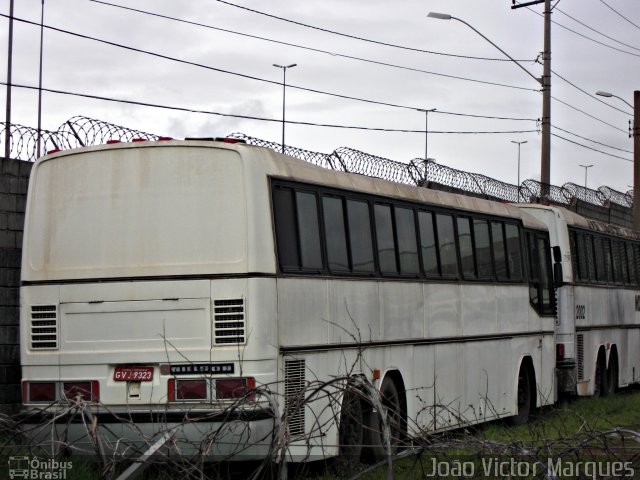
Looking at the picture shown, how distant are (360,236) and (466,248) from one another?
346 cm

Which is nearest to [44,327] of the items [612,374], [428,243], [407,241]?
[407,241]

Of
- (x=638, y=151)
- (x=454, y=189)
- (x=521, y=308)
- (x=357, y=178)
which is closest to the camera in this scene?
(x=357, y=178)

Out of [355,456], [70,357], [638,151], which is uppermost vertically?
[638,151]

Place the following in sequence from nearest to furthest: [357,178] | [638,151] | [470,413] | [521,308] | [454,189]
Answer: [357,178] → [470,413] → [521,308] → [454,189] → [638,151]

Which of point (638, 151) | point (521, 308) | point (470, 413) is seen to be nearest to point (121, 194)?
point (470, 413)

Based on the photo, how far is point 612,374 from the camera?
22406 mm

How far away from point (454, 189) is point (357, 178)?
12.4 m

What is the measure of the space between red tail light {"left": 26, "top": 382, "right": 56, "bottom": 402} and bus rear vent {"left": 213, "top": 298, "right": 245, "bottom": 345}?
164 cm

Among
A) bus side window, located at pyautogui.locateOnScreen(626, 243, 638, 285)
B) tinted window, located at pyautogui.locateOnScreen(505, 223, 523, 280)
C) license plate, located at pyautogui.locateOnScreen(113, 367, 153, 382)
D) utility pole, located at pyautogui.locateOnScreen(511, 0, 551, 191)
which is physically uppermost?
utility pole, located at pyautogui.locateOnScreen(511, 0, 551, 191)

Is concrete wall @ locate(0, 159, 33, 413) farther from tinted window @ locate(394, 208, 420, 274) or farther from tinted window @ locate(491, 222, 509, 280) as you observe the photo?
tinted window @ locate(491, 222, 509, 280)

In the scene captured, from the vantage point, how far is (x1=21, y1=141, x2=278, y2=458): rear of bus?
9.85 meters

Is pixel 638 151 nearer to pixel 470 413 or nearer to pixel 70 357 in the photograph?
pixel 470 413

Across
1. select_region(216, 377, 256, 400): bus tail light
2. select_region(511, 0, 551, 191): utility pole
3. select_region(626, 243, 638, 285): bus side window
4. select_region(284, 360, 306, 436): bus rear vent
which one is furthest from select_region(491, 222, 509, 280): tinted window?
select_region(511, 0, 551, 191): utility pole

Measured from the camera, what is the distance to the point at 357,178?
12445mm
